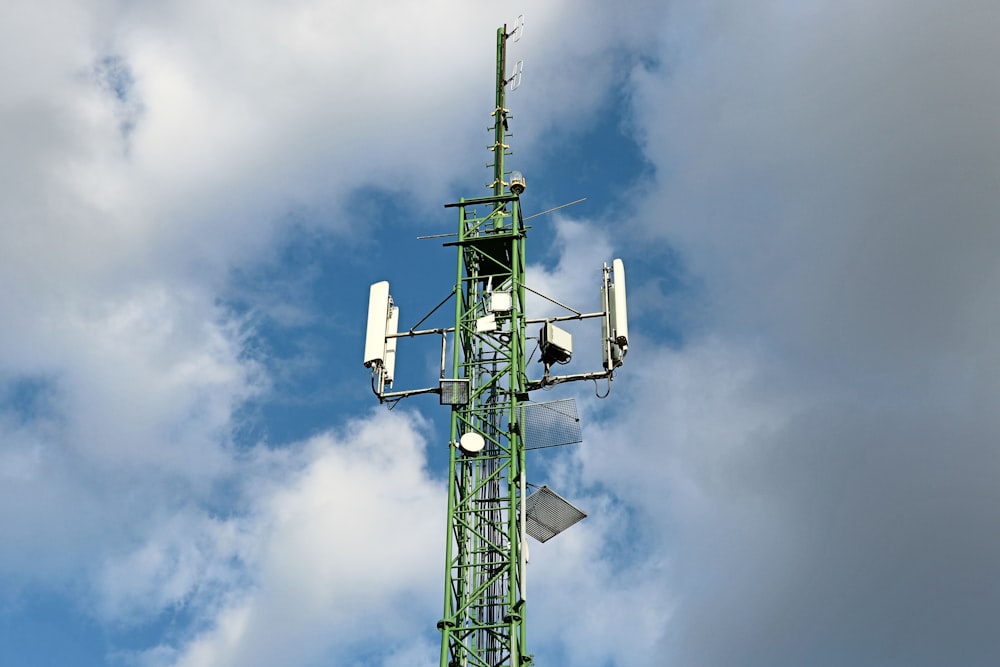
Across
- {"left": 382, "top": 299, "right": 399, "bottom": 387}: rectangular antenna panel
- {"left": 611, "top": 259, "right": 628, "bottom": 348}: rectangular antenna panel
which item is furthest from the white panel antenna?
{"left": 382, "top": 299, "right": 399, "bottom": 387}: rectangular antenna panel

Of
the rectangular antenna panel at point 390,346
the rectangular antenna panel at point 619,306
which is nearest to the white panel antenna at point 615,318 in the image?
the rectangular antenna panel at point 619,306

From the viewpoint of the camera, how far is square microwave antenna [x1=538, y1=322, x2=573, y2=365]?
5734cm

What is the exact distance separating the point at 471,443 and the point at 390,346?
6.74 m

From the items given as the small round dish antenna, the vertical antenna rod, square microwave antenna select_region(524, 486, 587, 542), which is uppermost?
the vertical antenna rod

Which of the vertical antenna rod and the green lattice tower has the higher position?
the vertical antenna rod

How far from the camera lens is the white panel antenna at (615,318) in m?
56.8

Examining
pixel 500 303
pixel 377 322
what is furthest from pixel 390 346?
pixel 500 303

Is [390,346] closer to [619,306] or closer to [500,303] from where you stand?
[500,303]

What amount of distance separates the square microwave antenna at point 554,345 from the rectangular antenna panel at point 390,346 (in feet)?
19.4

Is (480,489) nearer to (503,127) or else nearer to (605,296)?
(605,296)

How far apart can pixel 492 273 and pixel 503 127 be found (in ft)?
27.4

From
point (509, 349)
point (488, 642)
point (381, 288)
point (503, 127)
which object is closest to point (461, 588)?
point (488, 642)

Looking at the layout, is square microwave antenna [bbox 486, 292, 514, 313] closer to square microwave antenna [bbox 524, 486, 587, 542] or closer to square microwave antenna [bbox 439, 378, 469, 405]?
square microwave antenna [bbox 439, 378, 469, 405]

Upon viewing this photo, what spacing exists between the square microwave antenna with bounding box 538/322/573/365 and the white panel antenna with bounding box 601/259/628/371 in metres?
1.50
